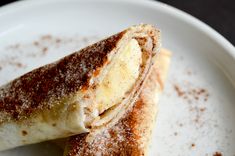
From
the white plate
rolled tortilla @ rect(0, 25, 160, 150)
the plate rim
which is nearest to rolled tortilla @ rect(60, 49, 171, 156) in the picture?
rolled tortilla @ rect(0, 25, 160, 150)

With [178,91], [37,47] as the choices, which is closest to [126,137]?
[178,91]

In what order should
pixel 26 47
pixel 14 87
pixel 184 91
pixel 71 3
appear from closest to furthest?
pixel 14 87, pixel 184 91, pixel 26 47, pixel 71 3

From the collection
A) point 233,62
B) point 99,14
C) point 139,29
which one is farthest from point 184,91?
point 99,14

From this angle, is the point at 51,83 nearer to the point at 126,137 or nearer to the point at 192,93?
the point at 126,137

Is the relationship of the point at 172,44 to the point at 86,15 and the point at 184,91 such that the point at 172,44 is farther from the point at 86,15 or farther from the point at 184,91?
the point at 86,15

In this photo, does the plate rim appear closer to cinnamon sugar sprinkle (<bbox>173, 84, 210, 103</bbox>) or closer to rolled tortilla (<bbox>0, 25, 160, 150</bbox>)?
cinnamon sugar sprinkle (<bbox>173, 84, 210, 103</bbox>)
